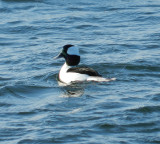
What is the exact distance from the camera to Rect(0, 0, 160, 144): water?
10.5 m

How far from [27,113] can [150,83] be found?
3.45 meters

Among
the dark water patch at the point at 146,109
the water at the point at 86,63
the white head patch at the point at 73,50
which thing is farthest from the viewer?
the white head patch at the point at 73,50

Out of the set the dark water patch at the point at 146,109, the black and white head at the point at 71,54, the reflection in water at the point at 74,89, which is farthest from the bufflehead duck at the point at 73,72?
the dark water patch at the point at 146,109

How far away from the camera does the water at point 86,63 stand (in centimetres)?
1051

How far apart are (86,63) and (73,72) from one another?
1709 millimetres

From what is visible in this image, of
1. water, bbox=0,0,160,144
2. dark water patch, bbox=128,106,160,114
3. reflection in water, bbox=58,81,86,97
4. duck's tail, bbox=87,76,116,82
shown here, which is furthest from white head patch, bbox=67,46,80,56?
dark water patch, bbox=128,106,160,114

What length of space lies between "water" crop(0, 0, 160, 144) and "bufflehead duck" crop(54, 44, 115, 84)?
20 centimetres

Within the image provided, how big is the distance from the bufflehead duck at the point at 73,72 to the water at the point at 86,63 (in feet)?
0.64

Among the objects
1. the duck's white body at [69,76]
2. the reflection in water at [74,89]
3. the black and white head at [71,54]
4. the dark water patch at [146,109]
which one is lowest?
the reflection in water at [74,89]

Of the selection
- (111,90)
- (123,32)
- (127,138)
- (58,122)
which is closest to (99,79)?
(111,90)

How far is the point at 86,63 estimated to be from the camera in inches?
637

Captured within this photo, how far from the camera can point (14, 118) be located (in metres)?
11.3

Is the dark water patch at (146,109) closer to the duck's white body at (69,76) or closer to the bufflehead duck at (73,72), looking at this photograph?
the bufflehead duck at (73,72)

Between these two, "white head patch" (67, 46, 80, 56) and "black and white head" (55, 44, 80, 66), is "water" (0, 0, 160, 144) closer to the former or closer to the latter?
"black and white head" (55, 44, 80, 66)
